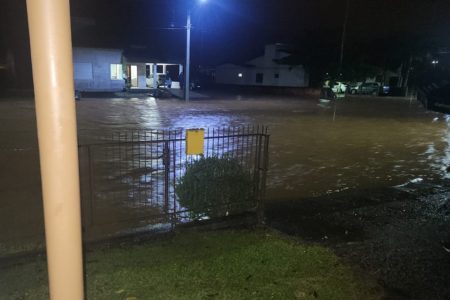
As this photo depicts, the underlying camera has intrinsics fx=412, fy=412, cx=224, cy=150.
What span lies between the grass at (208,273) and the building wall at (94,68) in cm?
3254

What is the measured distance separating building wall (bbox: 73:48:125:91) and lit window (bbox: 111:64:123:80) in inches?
13.0

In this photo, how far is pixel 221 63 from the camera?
6009 centimetres

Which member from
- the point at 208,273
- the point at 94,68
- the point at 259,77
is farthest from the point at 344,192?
the point at 259,77

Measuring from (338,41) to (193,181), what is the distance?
49.2 m

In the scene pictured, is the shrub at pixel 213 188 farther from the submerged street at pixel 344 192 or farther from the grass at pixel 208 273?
the grass at pixel 208 273

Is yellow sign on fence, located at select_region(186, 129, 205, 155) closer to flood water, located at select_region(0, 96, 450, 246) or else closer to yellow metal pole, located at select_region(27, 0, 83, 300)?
flood water, located at select_region(0, 96, 450, 246)

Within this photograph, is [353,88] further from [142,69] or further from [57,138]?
[57,138]

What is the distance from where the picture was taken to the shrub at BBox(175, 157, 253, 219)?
6.17m

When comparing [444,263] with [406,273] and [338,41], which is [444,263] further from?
[338,41]

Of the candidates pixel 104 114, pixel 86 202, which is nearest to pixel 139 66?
pixel 104 114

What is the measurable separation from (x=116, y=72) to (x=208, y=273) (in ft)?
117

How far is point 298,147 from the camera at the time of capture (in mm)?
14359

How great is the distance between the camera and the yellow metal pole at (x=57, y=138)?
6.52 ft

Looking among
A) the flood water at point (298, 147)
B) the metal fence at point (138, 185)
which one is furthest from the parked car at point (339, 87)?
the metal fence at point (138, 185)
